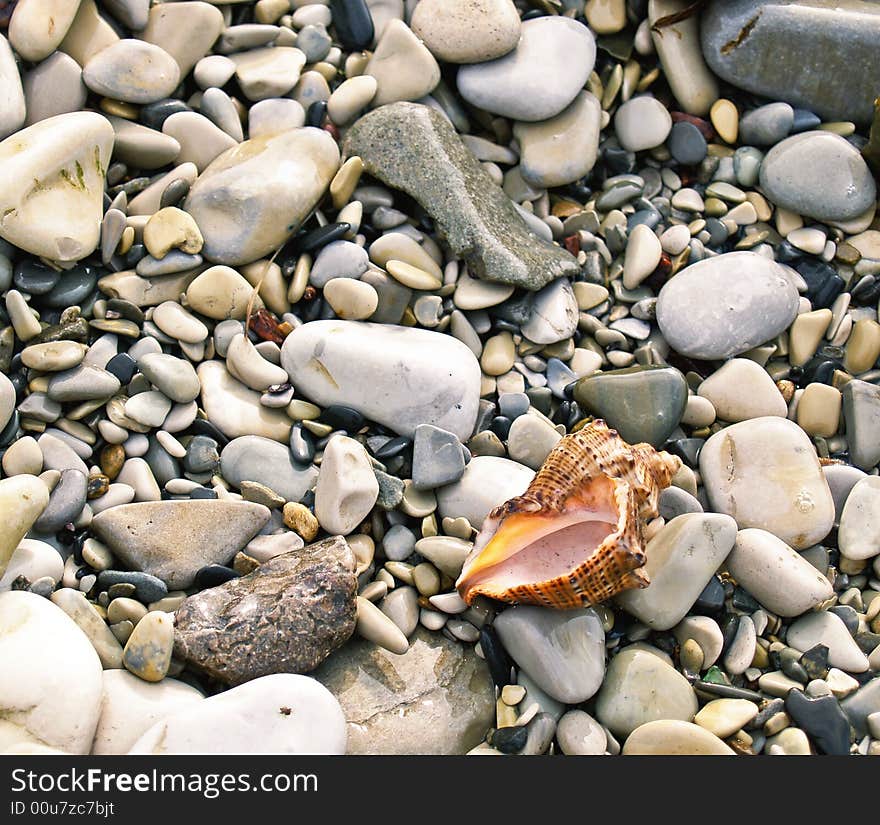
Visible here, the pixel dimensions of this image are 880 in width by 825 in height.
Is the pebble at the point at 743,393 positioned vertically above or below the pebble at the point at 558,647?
above

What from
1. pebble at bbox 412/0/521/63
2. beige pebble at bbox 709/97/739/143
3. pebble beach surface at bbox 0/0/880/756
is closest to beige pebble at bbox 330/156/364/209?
pebble beach surface at bbox 0/0/880/756

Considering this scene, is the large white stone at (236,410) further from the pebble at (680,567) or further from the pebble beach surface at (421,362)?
the pebble at (680,567)

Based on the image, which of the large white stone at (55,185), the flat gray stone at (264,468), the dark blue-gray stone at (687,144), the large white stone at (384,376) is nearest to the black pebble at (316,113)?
the large white stone at (55,185)

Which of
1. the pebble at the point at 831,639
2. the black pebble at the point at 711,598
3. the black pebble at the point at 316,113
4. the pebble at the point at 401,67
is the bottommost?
the pebble at the point at 831,639

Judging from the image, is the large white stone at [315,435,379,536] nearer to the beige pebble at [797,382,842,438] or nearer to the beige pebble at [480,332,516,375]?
the beige pebble at [480,332,516,375]

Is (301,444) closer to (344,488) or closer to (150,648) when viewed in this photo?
(344,488)

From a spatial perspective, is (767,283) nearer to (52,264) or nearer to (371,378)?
(371,378)

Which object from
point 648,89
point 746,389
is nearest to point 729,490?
point 746,389
